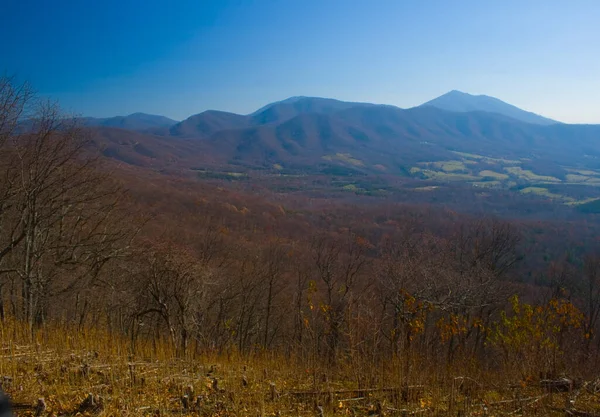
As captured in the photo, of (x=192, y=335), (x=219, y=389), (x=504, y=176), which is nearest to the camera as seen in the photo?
(x=219, y=389)

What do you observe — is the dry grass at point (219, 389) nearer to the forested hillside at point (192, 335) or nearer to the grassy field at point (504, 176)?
the forested hillside at point (192, 335)

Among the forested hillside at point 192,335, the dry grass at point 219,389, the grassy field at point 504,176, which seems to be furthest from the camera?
the grassy field at point 504,176

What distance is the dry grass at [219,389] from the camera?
421cm

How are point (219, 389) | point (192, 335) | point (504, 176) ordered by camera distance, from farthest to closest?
point (504, 176), point (192, 335), point (219, 389)

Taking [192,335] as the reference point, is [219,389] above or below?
above

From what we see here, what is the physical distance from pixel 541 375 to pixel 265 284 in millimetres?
20491

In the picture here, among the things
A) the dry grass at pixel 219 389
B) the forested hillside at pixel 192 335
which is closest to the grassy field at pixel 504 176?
the forested hillside at pixel 192 335

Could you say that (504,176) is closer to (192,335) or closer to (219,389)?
(192,335)

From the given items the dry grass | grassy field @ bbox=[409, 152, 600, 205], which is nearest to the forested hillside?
the dry grass

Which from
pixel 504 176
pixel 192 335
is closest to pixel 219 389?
pixel 192 335

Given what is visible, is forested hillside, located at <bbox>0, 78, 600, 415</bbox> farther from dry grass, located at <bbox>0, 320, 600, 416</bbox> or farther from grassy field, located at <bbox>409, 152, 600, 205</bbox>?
grassy field, located at <bbox>409, 152, 600, 205</bbox>

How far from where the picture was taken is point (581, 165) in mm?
193875

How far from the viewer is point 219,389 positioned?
485cm

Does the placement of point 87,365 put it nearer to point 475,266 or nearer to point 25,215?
point 25,215
